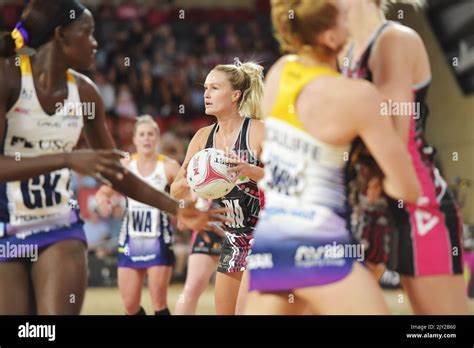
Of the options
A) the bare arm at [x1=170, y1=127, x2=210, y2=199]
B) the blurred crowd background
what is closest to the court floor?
the blurred crowd background

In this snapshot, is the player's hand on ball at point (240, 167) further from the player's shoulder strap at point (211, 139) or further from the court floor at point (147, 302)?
the court floor at point (147, 302)

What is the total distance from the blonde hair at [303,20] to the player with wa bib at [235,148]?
1.69m

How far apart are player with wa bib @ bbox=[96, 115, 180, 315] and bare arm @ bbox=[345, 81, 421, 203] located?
3948 mm

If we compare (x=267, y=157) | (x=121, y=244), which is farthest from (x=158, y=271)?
(x=267, y=157)

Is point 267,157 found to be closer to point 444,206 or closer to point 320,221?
point 320,221

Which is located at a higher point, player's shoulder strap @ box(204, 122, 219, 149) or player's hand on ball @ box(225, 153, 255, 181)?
player's shoulder strap @ box(204, 122, 219, 149)

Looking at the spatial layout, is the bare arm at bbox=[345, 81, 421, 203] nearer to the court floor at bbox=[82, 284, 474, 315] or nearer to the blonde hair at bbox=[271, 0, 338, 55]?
the blonde hair at bbox=[271, 0, 338, 55]

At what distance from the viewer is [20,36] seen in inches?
136

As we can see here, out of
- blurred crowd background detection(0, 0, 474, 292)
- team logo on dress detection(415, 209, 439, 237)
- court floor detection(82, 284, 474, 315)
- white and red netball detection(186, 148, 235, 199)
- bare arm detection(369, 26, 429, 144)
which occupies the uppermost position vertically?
blurred crowd background detection(0, 0, 474, 292)

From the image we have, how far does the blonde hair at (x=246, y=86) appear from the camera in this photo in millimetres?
4934

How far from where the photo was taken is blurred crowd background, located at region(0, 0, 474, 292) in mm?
11453

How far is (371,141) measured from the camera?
2.58 metres

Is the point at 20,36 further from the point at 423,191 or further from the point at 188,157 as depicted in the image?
the point at 423,191

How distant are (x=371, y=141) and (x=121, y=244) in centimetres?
445
